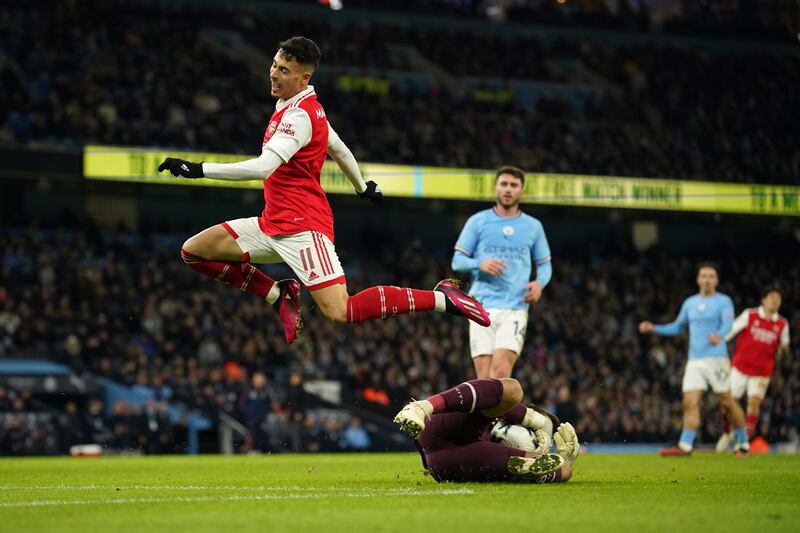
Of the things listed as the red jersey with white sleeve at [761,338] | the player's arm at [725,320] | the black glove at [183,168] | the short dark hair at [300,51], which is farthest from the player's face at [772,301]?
the black glove at [183,168]

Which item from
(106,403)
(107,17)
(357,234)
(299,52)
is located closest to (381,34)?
(357,234)

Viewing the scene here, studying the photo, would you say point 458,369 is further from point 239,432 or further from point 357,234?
point 357,234

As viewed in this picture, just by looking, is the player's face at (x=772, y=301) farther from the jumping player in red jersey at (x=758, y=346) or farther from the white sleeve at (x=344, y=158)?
the white sleeve at (x=344, y=158)

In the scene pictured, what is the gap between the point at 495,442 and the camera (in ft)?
25.8

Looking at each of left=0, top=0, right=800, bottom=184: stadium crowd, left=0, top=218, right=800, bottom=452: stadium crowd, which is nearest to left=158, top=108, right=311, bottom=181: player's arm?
left=0, top=218, right=800, bottom=452: stadium crowd

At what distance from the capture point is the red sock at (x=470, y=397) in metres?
7.27

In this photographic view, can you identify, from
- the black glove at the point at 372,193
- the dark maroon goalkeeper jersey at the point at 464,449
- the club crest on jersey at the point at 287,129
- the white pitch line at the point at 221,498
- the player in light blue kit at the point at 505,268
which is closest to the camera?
the white pitch line at the point at 221,498

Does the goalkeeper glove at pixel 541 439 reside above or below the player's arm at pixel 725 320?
below

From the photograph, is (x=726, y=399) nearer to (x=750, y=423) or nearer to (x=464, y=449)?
(x=750, y=423)

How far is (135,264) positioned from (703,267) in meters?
15.1

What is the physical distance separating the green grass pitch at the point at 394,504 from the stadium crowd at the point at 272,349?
38.7ft

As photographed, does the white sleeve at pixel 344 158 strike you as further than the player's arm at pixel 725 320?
No

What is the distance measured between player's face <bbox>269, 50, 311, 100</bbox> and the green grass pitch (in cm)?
283

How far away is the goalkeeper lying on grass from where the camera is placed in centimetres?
755
